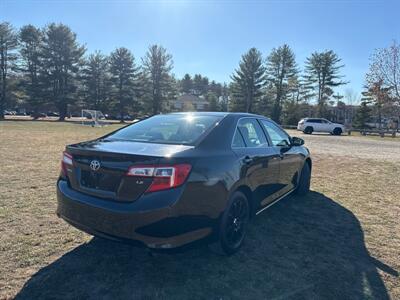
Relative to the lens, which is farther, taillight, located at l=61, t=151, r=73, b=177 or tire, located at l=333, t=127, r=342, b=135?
tire, located at l=333, t=127, r=342, b=135

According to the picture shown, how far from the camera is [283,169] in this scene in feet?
14.9

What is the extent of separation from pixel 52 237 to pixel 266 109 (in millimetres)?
54520

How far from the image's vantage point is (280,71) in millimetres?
57344

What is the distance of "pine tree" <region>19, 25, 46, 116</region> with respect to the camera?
Result: 45.6m

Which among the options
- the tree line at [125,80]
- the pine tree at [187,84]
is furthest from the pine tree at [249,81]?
the pine tree at [187,84]

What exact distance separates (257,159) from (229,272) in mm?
1375

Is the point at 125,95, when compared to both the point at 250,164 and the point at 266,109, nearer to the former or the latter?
the point at 266,109

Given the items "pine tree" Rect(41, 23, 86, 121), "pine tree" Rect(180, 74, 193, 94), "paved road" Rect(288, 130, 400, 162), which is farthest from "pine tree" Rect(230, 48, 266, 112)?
"pine tree" Rect(180, 74, 193, 94)

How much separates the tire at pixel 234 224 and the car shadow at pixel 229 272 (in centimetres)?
15

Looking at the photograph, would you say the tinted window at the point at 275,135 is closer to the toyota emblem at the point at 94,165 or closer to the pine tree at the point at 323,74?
the toyota emblem at the point at 94,165

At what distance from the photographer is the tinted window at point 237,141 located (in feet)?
11.3

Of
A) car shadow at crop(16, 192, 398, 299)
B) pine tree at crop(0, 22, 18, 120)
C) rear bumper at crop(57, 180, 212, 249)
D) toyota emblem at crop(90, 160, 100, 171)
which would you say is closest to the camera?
rear bumper at crop(57, 180, 212, 249)

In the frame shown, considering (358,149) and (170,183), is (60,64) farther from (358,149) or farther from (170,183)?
(170,183)

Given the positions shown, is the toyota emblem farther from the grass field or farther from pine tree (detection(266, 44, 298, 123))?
pine tree (detection(266, 44, 298, 123))
